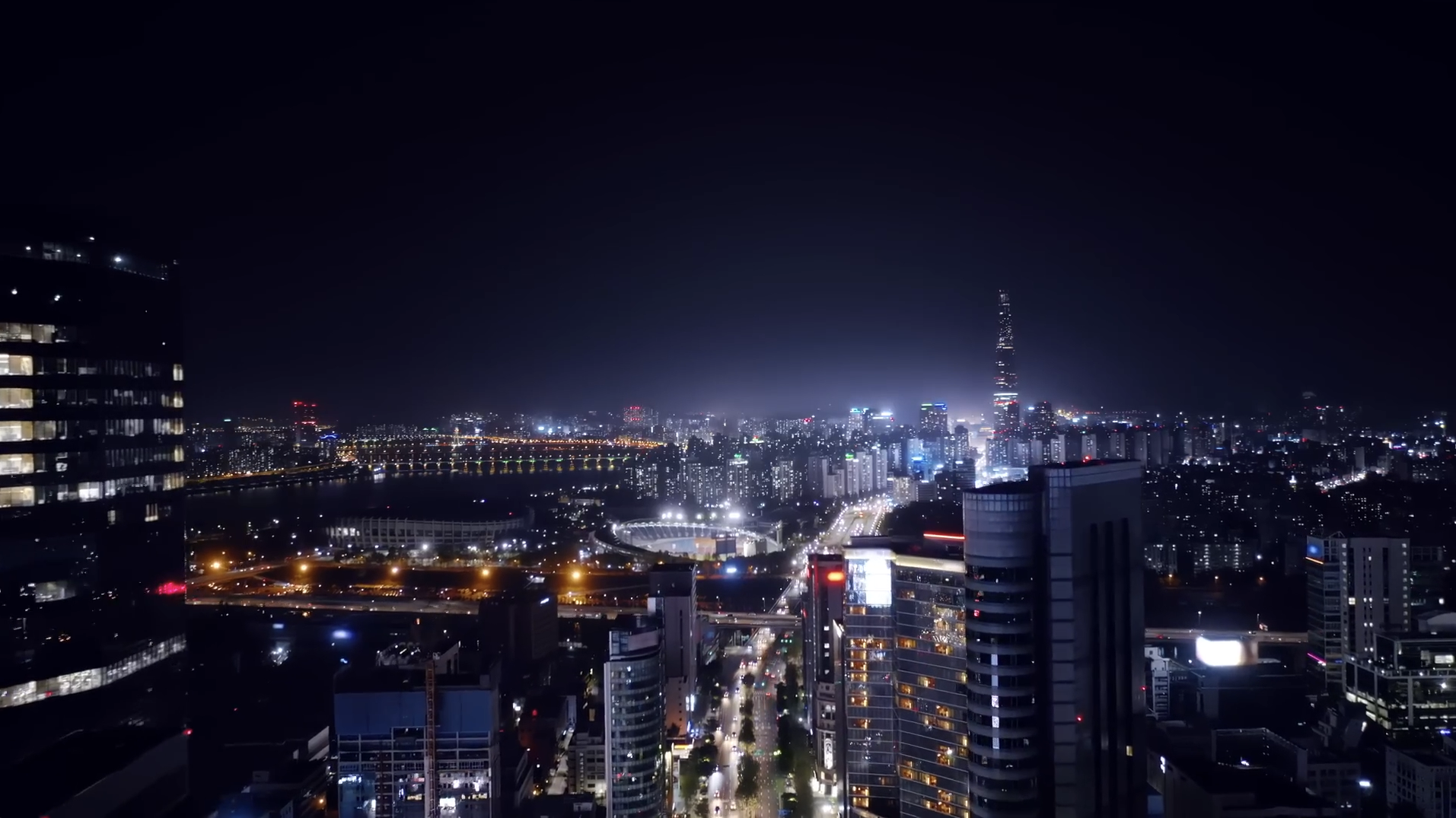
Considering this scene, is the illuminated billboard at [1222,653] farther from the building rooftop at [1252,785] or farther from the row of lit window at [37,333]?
the row of lit window at [37,333]

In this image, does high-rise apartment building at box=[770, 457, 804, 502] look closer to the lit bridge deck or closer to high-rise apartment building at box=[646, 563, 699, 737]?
the lit bridge deck

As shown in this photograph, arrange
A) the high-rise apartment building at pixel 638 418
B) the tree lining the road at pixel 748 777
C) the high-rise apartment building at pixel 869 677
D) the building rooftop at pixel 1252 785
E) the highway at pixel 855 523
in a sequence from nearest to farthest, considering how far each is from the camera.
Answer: the building rooftop at pixel 1252 785
the high-rise apartment building at pixel 869 677
the tree lining the road at pixel 748 777
the highway at pixel 855 523
the high-rise apartment building at pixel 638 418

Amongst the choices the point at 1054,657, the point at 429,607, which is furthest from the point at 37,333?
the point at 429,607

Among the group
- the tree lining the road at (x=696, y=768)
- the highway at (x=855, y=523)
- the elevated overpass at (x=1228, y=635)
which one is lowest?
the tree lining the road at (x=696, y=768)

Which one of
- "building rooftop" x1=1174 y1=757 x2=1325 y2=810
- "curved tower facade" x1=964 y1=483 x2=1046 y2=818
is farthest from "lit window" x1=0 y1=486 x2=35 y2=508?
"building rooftop" x1=1174 y1=757 x2=1325 y2=810

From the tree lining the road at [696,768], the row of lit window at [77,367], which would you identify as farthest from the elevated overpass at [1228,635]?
the row of lit window at [77,367]

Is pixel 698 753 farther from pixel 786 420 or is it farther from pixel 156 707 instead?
pixel 786 420

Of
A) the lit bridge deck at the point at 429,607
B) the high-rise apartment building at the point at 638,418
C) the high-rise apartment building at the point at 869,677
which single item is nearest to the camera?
the high-rise apartment building at the point at 869,677

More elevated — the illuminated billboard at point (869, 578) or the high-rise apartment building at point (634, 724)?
the illuminated billboard at point (869, 578)
